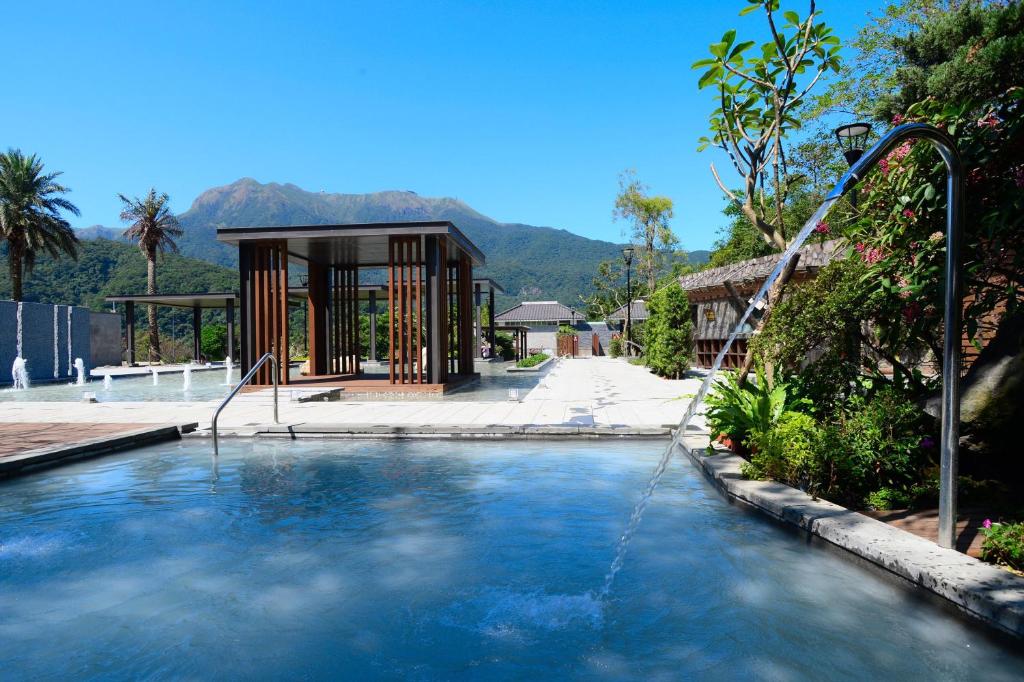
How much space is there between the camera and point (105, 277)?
57.3 metres

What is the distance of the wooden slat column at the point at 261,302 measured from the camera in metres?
15.7

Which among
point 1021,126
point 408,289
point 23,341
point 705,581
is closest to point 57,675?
point 705,581

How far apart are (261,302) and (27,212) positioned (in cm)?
2357

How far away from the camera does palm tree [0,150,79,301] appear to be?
3052cm

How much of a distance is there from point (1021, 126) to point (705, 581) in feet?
11.6

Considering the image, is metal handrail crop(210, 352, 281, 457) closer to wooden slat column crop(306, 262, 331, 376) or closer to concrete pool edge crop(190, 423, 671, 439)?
concrete pool edge crop(190, 423, 671, 439)

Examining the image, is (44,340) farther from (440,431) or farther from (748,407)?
(748,407)

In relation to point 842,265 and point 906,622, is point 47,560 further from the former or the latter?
point 842,265

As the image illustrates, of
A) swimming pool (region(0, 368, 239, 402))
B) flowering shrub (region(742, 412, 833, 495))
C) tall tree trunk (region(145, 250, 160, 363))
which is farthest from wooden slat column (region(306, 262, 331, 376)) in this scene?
tall tree trunk (region(145, 250, 160, 363))

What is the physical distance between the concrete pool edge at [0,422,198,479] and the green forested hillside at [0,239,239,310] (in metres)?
49.1

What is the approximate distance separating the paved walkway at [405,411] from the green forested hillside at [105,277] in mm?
44843

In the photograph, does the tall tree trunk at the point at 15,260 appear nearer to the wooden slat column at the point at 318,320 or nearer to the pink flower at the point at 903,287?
the wooden slat column at the point at 318,320

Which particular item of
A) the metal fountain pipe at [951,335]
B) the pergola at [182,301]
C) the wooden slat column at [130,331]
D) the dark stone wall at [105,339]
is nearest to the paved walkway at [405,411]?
the metal fountain pipe at [951,335]

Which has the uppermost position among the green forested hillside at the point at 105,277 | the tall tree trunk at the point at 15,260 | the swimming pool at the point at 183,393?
the green forested hillside at the point at 105,277
